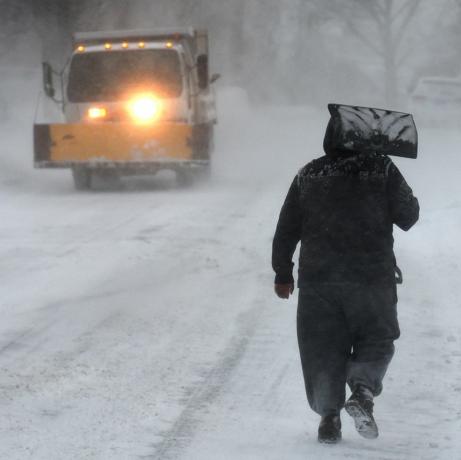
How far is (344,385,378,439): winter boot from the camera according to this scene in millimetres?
4477

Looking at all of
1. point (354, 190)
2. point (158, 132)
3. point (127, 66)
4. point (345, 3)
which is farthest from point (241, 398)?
point (345, 3)

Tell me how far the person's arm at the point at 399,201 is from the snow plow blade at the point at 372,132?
0.10 meters

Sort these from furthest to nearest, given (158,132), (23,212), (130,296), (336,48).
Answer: (336,48)
(158,132)
(23,212)
(130,296)

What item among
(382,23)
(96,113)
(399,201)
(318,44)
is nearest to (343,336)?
(399,201)

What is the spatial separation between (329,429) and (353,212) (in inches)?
37.0

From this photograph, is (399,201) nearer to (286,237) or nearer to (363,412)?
(286,237)

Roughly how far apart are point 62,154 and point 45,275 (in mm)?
7809

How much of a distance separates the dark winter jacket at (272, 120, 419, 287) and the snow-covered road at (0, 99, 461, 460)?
0.80m

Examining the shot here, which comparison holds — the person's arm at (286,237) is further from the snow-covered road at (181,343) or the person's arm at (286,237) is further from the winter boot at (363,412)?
the snow-covered road at (181,343)

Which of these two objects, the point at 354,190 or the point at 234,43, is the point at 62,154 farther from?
the point at 234,43

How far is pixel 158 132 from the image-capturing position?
16672 millimetres

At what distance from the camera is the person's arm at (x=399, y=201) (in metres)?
4.59

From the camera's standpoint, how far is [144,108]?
17.2 m

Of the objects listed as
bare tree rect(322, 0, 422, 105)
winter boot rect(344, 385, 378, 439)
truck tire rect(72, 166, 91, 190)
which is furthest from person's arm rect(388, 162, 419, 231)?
bare tree rect(322, 0, 422, 105)
